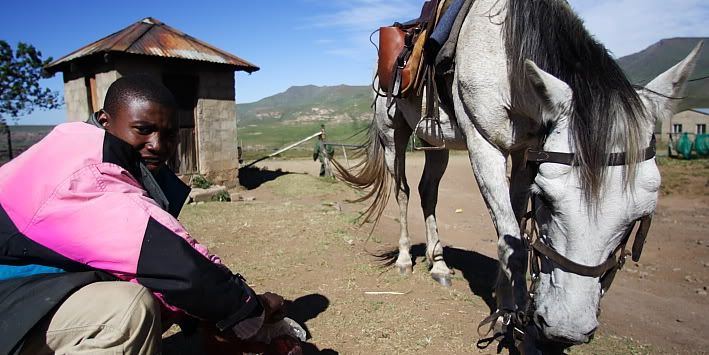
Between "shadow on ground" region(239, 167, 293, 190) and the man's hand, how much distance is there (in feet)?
30.7

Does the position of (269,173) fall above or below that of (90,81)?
below

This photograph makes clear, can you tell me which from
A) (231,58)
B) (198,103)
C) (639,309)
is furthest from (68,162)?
(231,58)

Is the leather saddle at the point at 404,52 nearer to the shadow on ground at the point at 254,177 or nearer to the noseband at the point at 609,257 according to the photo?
the noseband at the point at 609,257

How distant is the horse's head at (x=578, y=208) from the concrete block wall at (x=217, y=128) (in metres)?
9.11

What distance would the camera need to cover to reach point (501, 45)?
234 centimetres

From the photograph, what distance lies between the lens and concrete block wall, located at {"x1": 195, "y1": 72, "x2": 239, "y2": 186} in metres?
9.70

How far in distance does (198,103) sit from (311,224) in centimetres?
549

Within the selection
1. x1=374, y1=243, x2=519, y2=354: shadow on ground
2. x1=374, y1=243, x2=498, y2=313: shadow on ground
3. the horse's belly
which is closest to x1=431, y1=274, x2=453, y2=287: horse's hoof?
x1=374, y1=243, x2=519, y2=354: shadow on ground

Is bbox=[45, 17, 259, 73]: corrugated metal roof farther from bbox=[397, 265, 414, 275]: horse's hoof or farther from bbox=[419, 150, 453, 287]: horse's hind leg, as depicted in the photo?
bbox=[397, 265, 414, 275]: horse's hoof

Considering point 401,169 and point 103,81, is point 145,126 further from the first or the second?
point 103,81

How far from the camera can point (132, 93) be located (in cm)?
166

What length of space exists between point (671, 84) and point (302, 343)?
7.72 ft

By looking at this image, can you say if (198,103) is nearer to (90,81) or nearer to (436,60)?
(90,81)

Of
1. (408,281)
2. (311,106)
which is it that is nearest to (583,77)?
(408,281)
